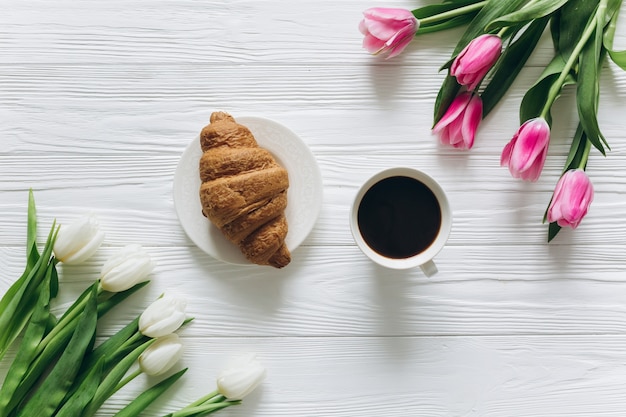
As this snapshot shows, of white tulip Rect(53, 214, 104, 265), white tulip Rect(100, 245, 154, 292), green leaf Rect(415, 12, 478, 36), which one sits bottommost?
white tulip Rect(100, 245, 154, 292)

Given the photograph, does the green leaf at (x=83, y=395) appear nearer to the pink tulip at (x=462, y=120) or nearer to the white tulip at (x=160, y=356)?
the white tulip at (x=160, y=356)

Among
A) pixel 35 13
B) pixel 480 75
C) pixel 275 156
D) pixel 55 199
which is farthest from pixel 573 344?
pixel 35 13

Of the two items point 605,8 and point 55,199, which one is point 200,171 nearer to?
point 55,199

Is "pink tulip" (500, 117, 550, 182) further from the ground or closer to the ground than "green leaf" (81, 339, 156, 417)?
further from the ground

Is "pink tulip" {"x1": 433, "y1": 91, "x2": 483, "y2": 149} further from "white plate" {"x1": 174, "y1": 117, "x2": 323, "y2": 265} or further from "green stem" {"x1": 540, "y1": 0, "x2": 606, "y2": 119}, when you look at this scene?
"white plate" {"x1": 174, "y1": 117, "x2": 323, "y2": 265}

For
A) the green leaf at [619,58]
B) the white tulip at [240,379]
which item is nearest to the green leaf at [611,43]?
the green leaf at [619,58]

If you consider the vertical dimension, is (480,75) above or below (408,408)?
above

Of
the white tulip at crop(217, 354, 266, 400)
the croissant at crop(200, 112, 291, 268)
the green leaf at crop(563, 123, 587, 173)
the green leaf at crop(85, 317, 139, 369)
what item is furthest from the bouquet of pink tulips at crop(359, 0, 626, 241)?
the green leaf at crop(85, 317, 139, 369)

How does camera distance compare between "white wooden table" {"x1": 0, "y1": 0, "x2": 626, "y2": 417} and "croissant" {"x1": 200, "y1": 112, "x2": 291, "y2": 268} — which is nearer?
"croissant" {"x1": 200, "y1": 112, "x2": 291, "y2": 268}
